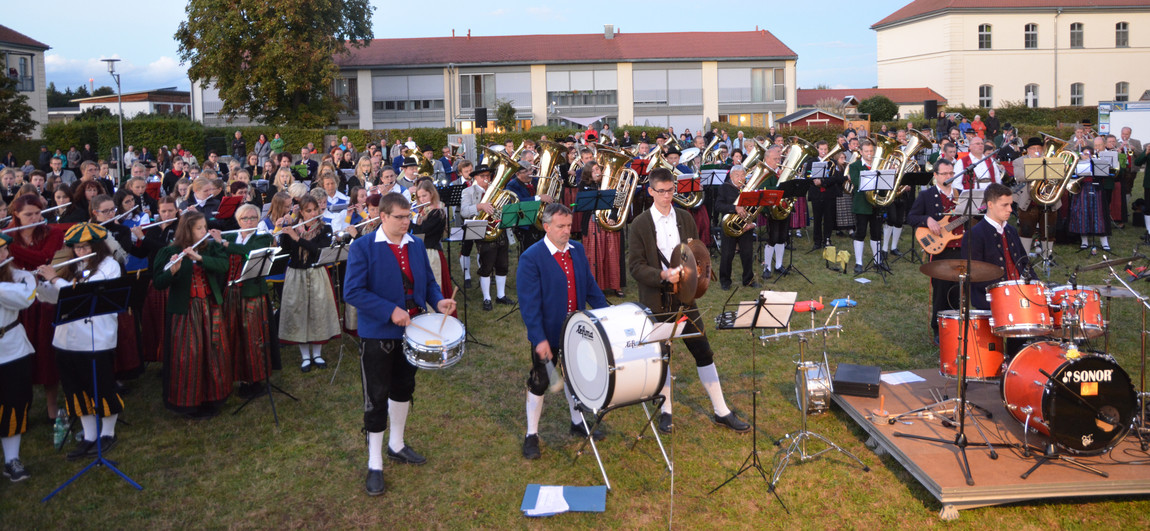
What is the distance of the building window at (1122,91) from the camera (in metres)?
60.4

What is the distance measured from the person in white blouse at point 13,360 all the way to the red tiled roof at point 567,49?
4696 cm

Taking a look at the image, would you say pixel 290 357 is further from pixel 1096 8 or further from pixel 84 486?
pixel 1096 8

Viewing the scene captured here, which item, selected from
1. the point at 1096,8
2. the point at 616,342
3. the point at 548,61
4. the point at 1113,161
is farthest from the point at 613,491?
the point at 1096,8

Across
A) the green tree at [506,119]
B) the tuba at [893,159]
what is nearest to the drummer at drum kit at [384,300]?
the tuba at [893,159]

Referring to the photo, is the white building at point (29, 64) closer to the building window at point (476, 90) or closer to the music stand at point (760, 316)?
the building window at point (476, 90)

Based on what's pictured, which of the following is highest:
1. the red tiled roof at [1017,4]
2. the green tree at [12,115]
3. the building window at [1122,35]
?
the red tiled roof at [1017,4]

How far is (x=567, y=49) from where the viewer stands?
52875mm

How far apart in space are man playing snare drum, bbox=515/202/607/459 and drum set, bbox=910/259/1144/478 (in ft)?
9.24

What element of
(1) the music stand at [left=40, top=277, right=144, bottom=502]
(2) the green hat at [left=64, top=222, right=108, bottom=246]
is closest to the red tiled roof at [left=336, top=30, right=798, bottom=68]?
(2) the green hat at [left=64, top=222, right=108, bottom=246]

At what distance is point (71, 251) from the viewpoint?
6.87 meters

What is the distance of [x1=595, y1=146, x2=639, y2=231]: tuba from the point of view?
11.5m

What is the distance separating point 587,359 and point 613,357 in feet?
1.06

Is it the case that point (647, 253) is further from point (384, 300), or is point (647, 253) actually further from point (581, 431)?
point (384, 300)

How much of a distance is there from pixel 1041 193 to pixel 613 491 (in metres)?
10.5
